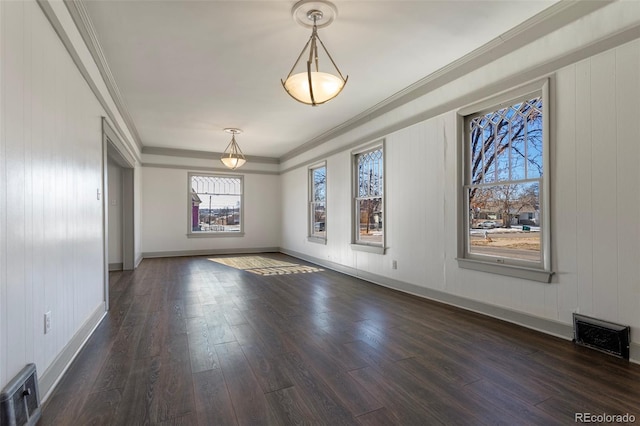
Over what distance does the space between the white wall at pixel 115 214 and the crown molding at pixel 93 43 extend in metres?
1.89

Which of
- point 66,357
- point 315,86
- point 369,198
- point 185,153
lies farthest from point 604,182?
point 185,153

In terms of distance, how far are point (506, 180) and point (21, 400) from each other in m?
4.07

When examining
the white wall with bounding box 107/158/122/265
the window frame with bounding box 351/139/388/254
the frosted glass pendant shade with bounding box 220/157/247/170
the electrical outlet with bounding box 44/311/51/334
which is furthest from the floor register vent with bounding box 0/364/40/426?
the frosted glass pendant shade with bounding box 220/157/247/170

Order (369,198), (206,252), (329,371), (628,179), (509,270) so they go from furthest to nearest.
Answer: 1. (206,252)
2. (369,198)
3. (509,270)
4. (628,179)
5. (329,371)

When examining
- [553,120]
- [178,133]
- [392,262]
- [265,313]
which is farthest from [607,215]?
[178,133]

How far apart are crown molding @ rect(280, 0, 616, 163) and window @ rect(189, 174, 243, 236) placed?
504 cm

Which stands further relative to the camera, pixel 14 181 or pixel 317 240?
pixel 317 240

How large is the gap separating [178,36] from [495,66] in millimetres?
3223

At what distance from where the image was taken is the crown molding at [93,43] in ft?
8.30

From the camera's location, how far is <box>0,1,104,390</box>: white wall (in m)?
1.60

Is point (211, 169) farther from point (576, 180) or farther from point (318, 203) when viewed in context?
point (576, 180)

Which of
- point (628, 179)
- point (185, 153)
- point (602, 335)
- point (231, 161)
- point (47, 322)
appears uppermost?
point (185, 153)

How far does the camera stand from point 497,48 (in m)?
3.25

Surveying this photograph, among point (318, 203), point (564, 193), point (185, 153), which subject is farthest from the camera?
point (185, 153)
